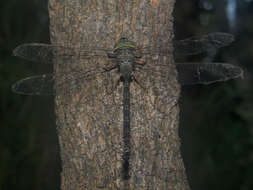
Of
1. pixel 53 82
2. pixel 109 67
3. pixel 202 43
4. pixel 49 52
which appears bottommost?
pixel 53 82

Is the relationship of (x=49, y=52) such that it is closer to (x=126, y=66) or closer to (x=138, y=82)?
(x=126, y=66)

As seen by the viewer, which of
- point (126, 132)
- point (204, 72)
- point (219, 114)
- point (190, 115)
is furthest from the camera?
point (219, 114)

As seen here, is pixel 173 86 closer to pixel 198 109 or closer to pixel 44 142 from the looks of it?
pixel 44 142

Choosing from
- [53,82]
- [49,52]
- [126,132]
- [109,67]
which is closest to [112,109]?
[126,132]

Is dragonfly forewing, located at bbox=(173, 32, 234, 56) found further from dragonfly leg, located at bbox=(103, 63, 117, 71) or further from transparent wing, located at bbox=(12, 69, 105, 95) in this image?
transparent wing, located at bbox=(12, 69, 105, 95)

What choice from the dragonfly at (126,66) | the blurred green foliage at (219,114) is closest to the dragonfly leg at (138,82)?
the dragonfly at (126,66)

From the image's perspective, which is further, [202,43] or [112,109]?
[202,43]
